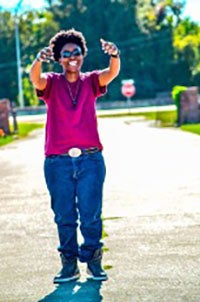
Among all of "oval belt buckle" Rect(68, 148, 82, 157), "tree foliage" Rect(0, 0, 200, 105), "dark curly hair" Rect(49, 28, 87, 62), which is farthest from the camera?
"tree foliage" Rect(0, 0, 200, 105)

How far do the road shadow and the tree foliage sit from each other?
58225 millimetres

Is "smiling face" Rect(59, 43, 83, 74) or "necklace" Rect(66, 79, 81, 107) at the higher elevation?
"smiling face" Rect(59, 43, 83, 74)

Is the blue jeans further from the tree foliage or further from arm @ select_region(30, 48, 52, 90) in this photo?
the tree foliage

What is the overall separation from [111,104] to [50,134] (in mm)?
49542

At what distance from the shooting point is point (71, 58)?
525 centimetres

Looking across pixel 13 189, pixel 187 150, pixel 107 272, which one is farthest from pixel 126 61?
pixel 107 272

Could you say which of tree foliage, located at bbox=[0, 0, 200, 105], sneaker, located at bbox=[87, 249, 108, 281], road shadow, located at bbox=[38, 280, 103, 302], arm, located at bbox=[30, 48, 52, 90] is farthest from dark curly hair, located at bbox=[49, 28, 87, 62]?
tree foliage, located at bbox=[0, 0, 200, 105]

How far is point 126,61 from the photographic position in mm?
67875

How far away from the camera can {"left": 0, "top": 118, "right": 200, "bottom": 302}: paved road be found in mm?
4980

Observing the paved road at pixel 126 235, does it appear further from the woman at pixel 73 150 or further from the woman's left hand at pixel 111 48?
the woman's left hand at pixel 111 48

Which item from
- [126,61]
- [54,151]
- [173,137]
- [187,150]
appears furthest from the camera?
[126,61]

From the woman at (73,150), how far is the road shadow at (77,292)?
0.09m

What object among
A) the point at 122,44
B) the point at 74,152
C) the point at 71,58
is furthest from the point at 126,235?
the point at 122,44

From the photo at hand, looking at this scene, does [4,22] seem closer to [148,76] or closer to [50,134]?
[148,76]
